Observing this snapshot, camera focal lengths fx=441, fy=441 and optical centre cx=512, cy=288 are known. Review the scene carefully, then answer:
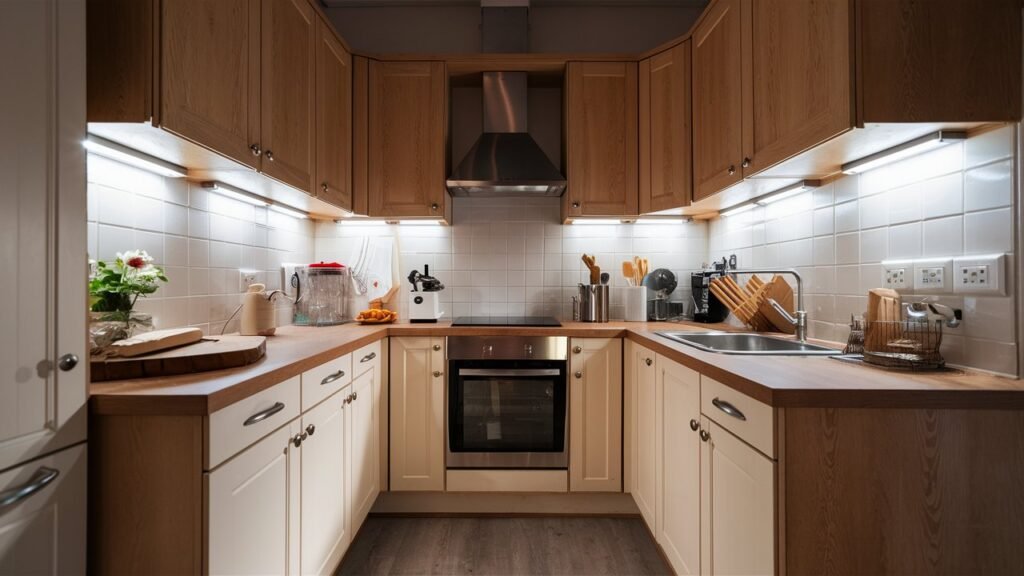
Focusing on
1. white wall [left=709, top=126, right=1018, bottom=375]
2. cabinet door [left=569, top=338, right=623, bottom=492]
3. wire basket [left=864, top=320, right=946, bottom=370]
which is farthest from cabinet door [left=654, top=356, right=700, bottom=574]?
white wall [left=709, top=126, right=1018, bottom=375]

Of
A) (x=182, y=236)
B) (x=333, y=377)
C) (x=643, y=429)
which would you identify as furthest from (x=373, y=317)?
(x=643, y=429)

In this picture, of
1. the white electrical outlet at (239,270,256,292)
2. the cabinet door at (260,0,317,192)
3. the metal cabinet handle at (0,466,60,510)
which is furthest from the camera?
the white electrical outlet at (239,270,256,292)

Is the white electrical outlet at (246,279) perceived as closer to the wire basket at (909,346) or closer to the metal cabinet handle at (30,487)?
the metal cabinet handle at (30,487)

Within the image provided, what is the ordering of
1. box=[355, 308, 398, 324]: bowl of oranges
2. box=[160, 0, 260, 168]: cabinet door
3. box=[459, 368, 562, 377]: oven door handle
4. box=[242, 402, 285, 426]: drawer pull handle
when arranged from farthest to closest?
1. box=[355, 308, 398, 324]: bowl of oranges
2. box=[459, 368, 562, 377]: oven door handle
3. box=[160, 0, 260, 168]: cabinet door
4. box=[242, 402, 285, 426]: drawer pull handle

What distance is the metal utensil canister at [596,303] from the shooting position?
2.52 metres

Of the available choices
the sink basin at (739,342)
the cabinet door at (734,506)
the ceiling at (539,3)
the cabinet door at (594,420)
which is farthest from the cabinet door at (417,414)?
the ceiling at (539,3)

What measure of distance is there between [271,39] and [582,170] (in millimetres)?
1543

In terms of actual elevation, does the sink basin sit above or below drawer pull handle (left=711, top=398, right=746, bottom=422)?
above

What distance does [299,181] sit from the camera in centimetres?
188

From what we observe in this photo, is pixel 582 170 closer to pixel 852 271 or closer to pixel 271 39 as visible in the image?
pixel 852 271

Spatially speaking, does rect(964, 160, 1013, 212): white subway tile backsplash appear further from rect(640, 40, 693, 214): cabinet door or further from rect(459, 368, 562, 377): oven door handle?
rect(459, 368, 562, 377): oven door handle

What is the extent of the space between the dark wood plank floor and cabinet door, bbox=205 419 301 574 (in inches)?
29.1

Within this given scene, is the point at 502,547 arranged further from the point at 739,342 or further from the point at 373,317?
the point at 739,342

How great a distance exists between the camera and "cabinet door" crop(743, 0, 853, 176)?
3.95 ft
